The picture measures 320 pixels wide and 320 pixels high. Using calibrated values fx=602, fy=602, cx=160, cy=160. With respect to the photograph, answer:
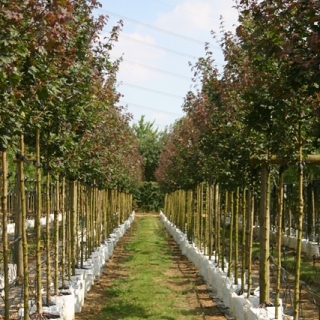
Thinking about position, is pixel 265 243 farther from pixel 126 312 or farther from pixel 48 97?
pixel 48 97

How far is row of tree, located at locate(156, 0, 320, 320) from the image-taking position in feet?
15.6

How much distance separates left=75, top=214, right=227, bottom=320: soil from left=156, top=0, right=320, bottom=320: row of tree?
7.05 ft

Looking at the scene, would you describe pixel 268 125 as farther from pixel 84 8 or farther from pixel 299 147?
pixel 84 8

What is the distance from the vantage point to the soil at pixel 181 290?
34.8ft

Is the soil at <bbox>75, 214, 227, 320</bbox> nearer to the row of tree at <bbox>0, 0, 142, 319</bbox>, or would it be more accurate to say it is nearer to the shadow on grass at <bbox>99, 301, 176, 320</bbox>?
the shadow on grass at <bbox>99, 301, 176, 320</bbox>

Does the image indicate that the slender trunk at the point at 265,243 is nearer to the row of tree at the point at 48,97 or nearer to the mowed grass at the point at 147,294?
the mowed grass at the point at 147,294

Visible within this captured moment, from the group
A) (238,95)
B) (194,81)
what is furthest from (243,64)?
(194,81)

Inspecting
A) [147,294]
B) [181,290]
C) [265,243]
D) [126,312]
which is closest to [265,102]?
[265,243]

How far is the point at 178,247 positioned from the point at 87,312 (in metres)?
13.2

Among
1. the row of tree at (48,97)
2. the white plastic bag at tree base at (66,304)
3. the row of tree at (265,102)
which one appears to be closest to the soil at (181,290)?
the white plastic bag at tree base at (66,304)

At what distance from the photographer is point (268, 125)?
7.87 m

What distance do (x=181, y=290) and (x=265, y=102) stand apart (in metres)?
6.69

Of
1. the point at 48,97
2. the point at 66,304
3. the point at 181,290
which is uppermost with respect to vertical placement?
the point at 48,97

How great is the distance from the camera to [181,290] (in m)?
13.0
